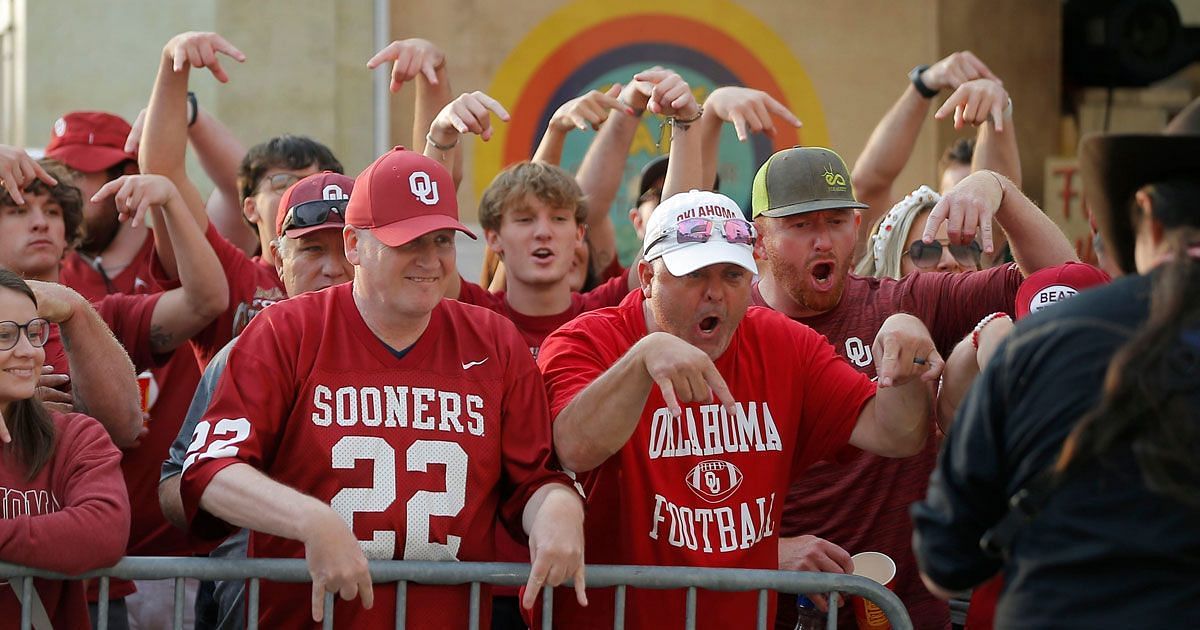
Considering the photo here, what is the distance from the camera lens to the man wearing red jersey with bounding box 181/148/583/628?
3.50 m

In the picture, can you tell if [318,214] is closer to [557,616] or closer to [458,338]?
[458,338]

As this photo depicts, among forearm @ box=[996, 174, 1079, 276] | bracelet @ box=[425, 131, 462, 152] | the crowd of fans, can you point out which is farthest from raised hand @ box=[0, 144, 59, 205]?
forearm @ box=[996, 174, 1079, 276]

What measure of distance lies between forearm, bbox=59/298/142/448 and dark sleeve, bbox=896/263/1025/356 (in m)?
2.28

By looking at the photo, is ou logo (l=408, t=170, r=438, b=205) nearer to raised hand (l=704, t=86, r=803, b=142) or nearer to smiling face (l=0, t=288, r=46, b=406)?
smiling face (l=0, t=288, r=46, b=406)

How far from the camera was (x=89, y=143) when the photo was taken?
5664mm

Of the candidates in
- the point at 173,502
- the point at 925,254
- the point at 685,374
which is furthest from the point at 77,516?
the point at 925,254

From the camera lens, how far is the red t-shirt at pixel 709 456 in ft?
12.4

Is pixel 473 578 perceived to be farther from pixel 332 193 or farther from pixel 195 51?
pixel 195 51

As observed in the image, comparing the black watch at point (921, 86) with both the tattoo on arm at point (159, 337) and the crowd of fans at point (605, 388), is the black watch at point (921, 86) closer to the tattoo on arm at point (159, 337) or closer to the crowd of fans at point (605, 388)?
the crowd of fans at point (605, 388)

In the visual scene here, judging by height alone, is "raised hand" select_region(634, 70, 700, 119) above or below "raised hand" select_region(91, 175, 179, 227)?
above

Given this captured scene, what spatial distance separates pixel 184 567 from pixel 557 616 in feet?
3.15

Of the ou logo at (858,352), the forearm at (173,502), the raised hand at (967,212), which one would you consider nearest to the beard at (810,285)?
the ou logo at (858,352)

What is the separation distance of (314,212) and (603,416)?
1.32m

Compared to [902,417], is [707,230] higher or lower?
higher
